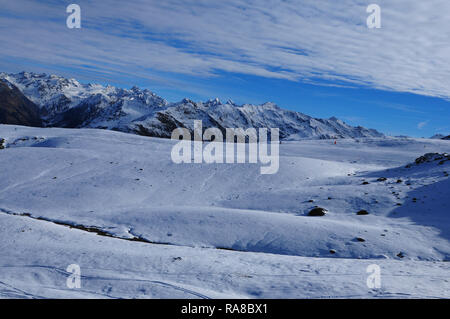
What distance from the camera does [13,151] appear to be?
104 ft

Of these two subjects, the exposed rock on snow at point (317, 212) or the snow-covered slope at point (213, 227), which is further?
the exposed rock on snow at point (317, 212)

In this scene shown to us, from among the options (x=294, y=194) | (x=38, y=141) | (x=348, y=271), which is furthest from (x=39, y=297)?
(x=38, y=141)

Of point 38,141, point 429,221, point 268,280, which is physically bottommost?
point 268,280

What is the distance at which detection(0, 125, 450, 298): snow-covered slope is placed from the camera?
31.0 ft

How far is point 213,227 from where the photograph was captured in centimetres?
1644

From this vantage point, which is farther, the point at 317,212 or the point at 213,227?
the point at 317,212

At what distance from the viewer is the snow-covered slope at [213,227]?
31.0ft

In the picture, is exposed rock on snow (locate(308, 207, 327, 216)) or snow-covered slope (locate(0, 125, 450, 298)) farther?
exposed rock on snow (locate(308, 207, 327, 216))

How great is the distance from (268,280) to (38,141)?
4330cm

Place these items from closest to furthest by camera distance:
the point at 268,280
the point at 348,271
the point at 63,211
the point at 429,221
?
the point at 268,280 → the point at 348,271 → the point at 429,221 → the point at 63,211

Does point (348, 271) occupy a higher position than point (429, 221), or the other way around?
point (429, 221)

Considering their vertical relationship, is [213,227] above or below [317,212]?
below
